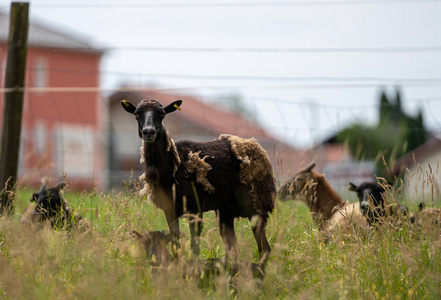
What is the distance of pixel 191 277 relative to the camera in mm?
4266

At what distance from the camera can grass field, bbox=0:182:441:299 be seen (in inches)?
171

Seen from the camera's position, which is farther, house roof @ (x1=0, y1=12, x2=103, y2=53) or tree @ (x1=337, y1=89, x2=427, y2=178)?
house roof @ (x1=0, y1=12, x2=103, y2=53)

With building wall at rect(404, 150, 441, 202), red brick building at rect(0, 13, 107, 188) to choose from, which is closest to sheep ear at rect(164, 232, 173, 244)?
building wall at rect(404, 150, 441, 202)

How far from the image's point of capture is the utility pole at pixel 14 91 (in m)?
7.98

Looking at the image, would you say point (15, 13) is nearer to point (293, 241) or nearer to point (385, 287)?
point (293, 241)

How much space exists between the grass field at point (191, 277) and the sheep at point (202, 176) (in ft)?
0.93

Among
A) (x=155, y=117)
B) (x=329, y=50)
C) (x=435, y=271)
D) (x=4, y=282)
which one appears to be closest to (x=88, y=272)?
(x=4, y=282)

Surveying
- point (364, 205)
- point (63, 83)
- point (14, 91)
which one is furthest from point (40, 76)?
point (364, 205)

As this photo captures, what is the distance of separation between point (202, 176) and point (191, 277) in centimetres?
144

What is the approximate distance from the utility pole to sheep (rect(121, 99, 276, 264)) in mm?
2957

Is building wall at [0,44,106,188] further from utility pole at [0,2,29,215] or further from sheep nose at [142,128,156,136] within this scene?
sheep nose at [142,128,156,136]

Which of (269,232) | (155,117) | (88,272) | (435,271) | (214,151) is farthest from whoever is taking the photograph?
(269,232)

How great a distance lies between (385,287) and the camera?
483 cm

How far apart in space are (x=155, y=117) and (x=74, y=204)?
1.93 m
